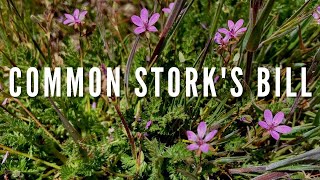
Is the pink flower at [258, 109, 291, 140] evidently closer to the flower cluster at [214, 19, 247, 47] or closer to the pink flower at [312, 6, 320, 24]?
the flower cluster at [214, 19, 247, 47]

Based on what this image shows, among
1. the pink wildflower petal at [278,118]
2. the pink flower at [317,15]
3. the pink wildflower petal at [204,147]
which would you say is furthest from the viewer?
the pink flower at [317,15]

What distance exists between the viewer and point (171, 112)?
121 cm

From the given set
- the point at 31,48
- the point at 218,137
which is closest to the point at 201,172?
the point at 218,137

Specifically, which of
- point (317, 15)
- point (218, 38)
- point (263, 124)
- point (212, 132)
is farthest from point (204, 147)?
point (317, 15)

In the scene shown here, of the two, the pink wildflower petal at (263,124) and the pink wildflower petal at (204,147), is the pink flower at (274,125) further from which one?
the pink wildflower petal at (204,147)

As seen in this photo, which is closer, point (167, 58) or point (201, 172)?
point (201, 172)

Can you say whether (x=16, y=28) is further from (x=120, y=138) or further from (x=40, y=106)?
(x=120, y=138)

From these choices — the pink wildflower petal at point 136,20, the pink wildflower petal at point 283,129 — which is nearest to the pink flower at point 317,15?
the pink wildflower petal at point 283,129

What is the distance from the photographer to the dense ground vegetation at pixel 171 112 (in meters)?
1.15

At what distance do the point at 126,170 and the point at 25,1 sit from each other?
0.81 metres

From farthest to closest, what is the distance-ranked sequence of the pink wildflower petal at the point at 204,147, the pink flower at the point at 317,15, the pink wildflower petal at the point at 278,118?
1. the pink flower at the point at 317,15
2. the pink wildflower petal at the point at 278,118
3. the pink wildflower petal at the point at 204,147

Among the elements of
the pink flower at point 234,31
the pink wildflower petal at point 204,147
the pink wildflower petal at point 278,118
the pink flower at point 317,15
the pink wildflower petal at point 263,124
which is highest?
the pink flower at point 317,15

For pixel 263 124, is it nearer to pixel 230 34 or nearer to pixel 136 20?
pixel 230 34

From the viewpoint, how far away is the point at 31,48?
1.56m
